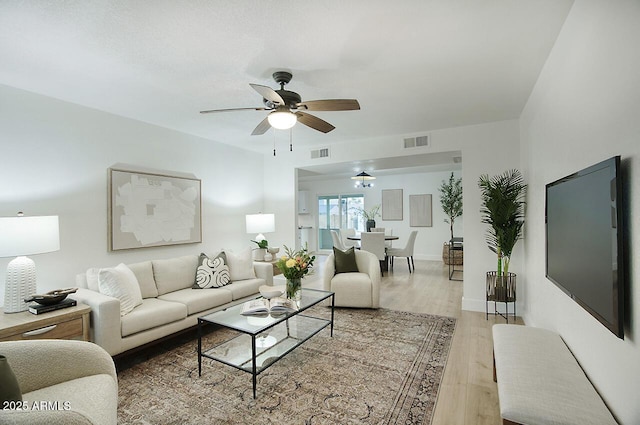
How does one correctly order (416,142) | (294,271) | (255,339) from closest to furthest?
(255,339) → (294,271) → (416,142)

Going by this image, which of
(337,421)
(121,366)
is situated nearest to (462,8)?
(337,421)

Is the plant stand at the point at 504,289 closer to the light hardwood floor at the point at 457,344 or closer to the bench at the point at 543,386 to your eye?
the light hardwood floor at the point at 457,344

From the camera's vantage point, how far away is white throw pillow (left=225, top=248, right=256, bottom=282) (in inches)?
161

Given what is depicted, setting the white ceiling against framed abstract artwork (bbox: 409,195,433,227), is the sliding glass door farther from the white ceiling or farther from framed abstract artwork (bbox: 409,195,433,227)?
the white ceiling

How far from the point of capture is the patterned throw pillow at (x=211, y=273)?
12.4 feet

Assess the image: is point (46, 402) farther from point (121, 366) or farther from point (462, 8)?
point (462, 8)

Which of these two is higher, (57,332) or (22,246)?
(22,246)

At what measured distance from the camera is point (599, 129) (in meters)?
1.57

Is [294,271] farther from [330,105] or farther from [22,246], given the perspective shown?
[22,246]

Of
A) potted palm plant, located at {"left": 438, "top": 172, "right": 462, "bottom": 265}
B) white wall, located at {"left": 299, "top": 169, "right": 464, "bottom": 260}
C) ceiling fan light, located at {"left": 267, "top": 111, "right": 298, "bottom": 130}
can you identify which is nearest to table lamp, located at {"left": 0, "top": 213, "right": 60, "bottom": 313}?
ceiling fan light, located at {"left": 267, "top": 111, "right": 298, "bottom": 130}

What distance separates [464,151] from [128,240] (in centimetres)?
461

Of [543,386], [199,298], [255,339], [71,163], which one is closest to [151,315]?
[199,298]

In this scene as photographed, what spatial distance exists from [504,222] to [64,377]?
13.9 ft

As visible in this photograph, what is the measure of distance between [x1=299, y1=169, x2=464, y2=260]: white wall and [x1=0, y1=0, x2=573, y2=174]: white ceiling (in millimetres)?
5241
